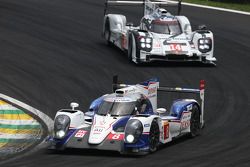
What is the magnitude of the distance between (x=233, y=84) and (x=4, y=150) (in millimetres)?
10431

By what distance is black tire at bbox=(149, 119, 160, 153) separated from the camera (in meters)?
20.0

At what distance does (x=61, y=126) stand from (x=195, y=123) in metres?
3.75

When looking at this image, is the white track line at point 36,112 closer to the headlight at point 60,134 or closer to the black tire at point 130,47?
the headlight at point 60,134

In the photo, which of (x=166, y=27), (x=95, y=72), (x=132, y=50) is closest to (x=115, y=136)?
(x=95, y=72)

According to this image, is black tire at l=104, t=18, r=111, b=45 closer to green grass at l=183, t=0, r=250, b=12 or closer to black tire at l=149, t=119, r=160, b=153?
green grass at l=183, t=0, r=250, b=12

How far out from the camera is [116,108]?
2066 cm

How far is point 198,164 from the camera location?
1856cm

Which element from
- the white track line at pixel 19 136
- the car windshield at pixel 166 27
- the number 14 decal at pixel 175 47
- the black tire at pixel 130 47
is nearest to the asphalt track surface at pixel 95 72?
the black tire at pixel 130 47

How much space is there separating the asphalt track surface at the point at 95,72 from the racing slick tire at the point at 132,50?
31 centimetres

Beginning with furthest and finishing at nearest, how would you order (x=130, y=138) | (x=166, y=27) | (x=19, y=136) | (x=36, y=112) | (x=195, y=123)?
(x=166, y=27) < (x=36, y=112) < (x=195, y=123) < (x=19, y=136) < (x=130, y=138)

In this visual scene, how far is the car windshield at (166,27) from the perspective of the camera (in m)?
32.3

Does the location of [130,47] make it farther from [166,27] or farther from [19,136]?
[19,136]

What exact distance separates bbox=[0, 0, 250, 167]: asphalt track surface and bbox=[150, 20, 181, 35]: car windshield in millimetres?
1248

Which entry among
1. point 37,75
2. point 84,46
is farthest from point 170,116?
point 84,46
